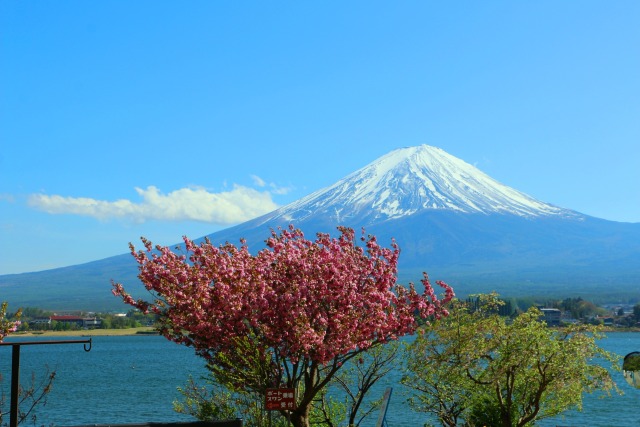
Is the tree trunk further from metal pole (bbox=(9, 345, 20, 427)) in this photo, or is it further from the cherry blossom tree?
metal pole (bbox=(9, 345, 20, 427))

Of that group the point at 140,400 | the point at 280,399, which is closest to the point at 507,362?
the point at 280,399

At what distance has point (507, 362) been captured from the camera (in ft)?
65.9

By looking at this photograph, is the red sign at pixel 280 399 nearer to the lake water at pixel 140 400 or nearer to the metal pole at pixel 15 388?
the metal pole at pixel 15 388

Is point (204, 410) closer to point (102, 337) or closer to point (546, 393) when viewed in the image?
point (546, 393)

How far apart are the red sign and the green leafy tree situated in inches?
243

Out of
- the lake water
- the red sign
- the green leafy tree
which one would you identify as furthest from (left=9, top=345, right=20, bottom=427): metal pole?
the lake water

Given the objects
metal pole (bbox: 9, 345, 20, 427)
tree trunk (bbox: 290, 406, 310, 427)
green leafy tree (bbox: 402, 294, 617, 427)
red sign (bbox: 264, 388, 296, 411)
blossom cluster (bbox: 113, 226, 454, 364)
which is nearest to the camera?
metal pole (bbox: 9, 345, 20, 427)

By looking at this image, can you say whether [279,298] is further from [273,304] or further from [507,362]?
[507,362]

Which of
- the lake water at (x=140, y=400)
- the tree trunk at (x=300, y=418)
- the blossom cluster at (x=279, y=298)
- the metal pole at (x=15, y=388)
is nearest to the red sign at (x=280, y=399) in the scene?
the blossom cluster at (x=279, y=298)

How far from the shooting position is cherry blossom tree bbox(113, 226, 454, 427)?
53.2 ft

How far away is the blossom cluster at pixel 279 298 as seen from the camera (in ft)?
53.1

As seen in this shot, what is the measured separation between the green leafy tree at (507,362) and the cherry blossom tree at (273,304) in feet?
11.7

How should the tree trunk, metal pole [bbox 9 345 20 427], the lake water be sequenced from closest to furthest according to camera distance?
metal pole [bbox 9 345 20 427]
the tree trunk
the lake water

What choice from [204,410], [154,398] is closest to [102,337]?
[154,398]
